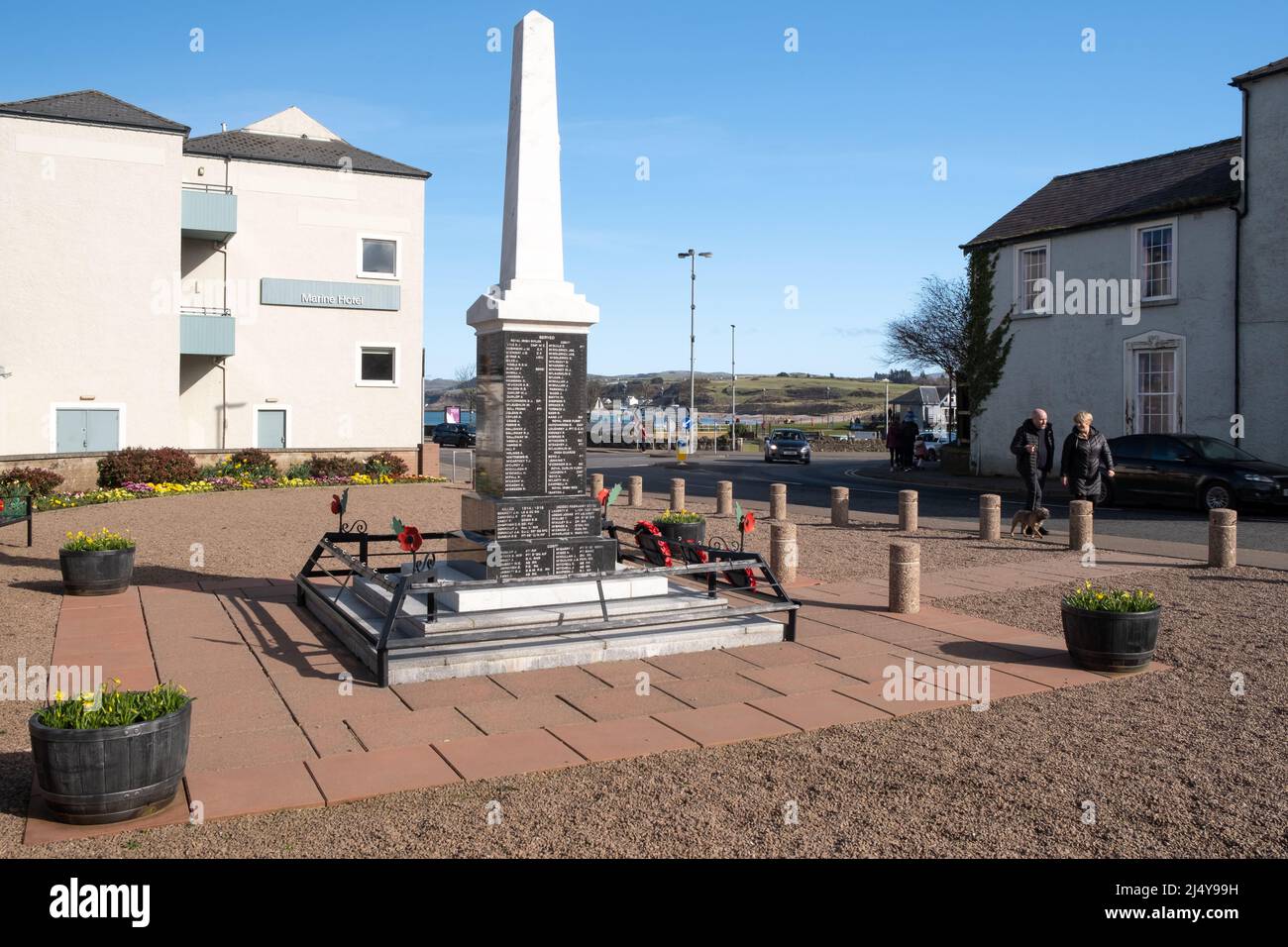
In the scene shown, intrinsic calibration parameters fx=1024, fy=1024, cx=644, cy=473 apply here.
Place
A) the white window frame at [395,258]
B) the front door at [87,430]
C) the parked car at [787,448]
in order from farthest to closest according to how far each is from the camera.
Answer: the parked car at [787,448] → the white window frame at [395,258] → the front door at [87,430]

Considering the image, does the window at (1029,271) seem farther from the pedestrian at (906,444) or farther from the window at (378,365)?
the window at (378,365)

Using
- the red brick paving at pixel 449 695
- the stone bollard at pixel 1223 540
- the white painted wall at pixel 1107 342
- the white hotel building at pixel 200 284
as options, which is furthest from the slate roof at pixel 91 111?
the stone bollard at pixel 1223 540

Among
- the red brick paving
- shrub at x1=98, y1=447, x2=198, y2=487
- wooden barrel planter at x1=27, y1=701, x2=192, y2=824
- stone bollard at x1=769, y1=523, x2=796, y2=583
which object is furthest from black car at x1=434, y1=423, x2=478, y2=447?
wooden barrel planter at x1=27, y1=701, x2=192, y2=824

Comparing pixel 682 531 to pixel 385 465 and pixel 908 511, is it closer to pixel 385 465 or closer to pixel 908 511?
pixel 908 511

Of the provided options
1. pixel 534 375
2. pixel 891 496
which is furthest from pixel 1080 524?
pixel 891 496

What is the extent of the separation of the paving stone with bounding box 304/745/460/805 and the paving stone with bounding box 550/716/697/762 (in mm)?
879

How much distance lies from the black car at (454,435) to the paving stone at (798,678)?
5404cm

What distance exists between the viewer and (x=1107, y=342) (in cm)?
2831

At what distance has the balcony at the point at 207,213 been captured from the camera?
28469 millimetres

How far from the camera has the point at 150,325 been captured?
2761cm

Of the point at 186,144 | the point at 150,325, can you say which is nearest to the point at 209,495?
the point at 150,325

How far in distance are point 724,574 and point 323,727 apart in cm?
667

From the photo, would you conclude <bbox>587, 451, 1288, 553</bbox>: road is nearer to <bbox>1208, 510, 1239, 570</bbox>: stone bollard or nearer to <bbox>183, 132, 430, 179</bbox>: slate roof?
<bbox>1208, 510, 1239, 570</bbox>: stone bollard

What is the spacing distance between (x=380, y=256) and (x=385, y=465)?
7.15 m
